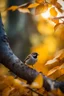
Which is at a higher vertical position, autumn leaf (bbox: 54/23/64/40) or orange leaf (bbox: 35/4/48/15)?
orange leaf (bbox: 35/4/48/15)

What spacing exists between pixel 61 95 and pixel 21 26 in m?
3.75

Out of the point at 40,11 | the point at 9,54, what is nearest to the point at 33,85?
the point at 9,54

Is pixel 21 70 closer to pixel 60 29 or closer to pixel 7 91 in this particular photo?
pixel 7 91

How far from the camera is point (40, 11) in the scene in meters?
1.14

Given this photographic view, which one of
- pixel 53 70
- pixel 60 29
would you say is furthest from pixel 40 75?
pixel 60 29

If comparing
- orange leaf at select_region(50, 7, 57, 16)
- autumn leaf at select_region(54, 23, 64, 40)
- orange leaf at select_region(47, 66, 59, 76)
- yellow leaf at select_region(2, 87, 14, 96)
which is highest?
orange leaf at select_region(50, 7, 57, 16)

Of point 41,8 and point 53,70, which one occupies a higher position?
point 41,8

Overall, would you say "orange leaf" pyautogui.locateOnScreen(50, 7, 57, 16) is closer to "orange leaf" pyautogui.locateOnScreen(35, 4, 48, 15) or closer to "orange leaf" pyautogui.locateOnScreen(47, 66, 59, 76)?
"orange leaf" pyautogui.locateOnScreen(35, 4, 48, 15)

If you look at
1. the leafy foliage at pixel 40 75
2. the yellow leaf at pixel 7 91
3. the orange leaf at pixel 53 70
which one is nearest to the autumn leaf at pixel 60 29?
the leafy foliage at pixel 40 75

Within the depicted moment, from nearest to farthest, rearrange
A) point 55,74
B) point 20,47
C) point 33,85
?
point 33,85, point 55,74, point 20,47

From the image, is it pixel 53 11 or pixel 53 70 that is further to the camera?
pixel 53 11

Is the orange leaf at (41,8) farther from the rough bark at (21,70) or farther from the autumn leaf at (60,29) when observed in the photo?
the rough bark at (21,70)

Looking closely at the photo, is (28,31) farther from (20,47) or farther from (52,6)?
(52,6)

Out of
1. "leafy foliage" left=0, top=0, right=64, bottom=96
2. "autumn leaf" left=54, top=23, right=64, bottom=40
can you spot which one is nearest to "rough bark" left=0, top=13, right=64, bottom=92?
"leafy foliage" left=0, top=0, right=64, bottom=96
